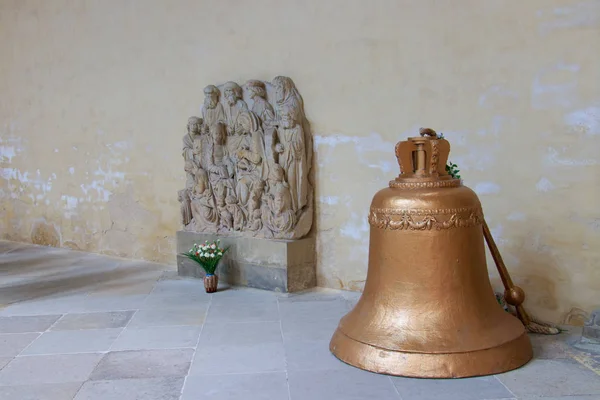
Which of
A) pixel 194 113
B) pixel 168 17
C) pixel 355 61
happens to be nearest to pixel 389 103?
pixel 355 61

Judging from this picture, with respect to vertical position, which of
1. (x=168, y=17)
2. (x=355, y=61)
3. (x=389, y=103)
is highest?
(x=168, y=17)

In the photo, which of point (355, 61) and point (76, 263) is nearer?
point (355, 61)

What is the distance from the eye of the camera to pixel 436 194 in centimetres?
353

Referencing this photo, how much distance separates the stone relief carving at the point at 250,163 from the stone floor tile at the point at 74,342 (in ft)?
5.98

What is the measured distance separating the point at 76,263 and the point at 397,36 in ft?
15.6

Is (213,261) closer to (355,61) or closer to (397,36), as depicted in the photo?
(355,61)

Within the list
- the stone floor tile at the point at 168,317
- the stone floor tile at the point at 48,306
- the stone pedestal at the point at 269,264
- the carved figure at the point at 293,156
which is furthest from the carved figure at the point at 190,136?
the stone floor tile at the point at 168,317

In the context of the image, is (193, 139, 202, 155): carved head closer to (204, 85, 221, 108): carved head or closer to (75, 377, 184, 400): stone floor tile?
(204, 85, 221, 108): carved head

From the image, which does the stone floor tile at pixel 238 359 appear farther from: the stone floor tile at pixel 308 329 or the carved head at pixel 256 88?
the carved head at pixel 256 88

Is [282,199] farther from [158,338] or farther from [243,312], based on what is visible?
[158,338]

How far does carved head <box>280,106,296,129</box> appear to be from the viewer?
5.51m

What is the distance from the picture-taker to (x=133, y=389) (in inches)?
133

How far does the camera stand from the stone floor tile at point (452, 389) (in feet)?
10.3

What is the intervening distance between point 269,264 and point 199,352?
5.81ft
